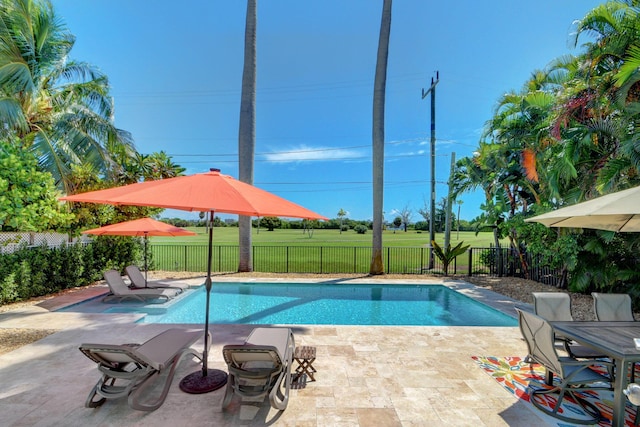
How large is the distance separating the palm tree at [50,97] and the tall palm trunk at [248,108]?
4668 millimetres

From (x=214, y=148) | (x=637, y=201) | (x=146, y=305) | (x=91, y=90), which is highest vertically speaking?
(x=214, y=148)

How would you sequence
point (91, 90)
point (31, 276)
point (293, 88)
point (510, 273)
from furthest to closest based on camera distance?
point (293, 88) < point (510, 273) < point (91, 90) < point (31, 276)

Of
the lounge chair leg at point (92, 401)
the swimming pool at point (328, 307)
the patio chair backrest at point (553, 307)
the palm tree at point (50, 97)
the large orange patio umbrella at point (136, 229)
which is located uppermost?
the palm tree at point (50, 97)

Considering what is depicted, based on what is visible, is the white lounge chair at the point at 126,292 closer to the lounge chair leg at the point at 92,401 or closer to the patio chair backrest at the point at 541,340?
the lounge chair leg at the point at 92,401

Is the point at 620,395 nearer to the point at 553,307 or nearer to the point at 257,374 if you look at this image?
the point at 553,307

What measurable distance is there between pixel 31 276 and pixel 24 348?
4336mm

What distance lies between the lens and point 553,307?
474cm

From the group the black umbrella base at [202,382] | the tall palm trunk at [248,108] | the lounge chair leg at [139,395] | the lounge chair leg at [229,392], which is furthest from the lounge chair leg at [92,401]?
the tall palm trunk at [248,108]

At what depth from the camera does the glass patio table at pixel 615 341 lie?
9.53 feet

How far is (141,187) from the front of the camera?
3.38m

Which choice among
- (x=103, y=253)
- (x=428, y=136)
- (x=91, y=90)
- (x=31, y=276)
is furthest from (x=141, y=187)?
(x=428, y=136)

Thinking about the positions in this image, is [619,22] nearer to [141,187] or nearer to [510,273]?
[510,273]

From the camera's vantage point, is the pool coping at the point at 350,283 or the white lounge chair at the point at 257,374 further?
the pool coping at the point at 350,283

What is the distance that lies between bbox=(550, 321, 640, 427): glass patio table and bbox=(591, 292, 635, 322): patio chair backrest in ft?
2.05
